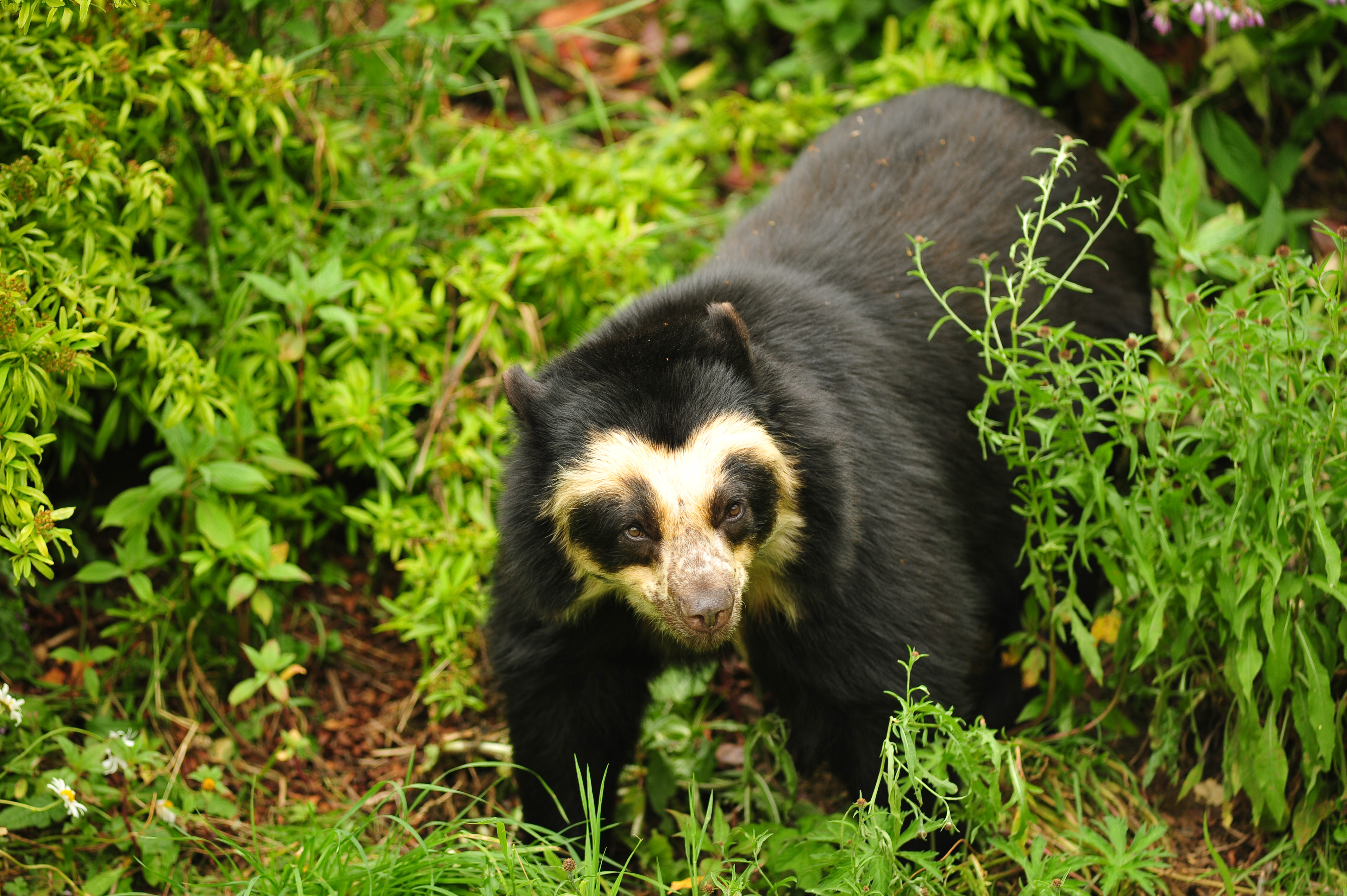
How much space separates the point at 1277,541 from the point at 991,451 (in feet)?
3.23

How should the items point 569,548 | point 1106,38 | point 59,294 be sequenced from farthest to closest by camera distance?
point 1106,38
point 59,294
point 569,548

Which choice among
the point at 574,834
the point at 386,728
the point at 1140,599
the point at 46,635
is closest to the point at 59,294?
the point at 46,635

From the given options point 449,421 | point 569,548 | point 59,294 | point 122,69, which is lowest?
point 449,421

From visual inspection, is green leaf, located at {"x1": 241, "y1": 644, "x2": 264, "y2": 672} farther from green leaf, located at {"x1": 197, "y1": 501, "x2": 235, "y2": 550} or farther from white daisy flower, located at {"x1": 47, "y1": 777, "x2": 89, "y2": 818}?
white daisy flower, located at {"x1": 47, "y1": 777, "x2": 89, "y2": 818}

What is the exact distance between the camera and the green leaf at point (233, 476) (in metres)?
4.06

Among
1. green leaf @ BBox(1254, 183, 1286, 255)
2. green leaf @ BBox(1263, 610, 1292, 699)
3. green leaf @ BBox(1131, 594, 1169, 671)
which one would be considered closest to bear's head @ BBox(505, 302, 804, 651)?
green leaf @ BBox(1131, 594, 1169, 671)

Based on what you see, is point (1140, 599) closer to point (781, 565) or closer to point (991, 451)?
point (991, 451)

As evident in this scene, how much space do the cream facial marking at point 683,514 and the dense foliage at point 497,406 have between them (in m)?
0.58

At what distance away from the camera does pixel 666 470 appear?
9.93 feet

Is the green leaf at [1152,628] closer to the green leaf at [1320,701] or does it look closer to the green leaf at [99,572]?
the green leaf at [1320,701]

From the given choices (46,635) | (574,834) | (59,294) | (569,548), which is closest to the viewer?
(569,548)

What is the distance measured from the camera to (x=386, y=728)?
178 inches

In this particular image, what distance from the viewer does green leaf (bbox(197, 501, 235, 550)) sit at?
13.5 feet

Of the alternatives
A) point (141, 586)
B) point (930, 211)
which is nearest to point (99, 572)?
point (141, 586)
